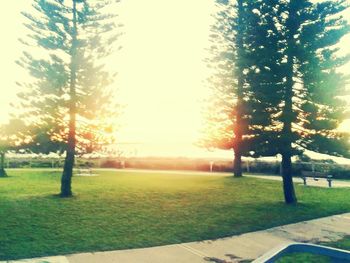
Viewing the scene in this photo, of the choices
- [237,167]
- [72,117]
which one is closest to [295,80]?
[72,117]

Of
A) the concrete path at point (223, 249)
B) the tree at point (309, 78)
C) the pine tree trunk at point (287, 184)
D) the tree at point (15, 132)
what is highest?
the tree at point (309, 78)

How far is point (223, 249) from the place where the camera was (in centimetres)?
795

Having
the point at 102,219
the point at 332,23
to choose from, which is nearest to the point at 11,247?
the point at 102,219

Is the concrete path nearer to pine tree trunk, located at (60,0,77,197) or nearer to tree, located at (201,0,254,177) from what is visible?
pine tree trunk, located at (60,0,77,197)

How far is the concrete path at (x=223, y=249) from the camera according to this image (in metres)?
7.11

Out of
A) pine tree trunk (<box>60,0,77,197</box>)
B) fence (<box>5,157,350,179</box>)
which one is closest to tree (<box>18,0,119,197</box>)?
pine tree trunk (<box>60,0,77,197</box>)

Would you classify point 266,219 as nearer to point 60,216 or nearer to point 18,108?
point 60,216

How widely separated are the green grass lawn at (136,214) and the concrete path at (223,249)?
1.36ft

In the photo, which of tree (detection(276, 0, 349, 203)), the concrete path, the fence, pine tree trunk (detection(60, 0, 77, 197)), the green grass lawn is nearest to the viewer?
the concrete path

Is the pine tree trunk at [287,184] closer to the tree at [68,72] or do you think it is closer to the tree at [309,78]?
the tree at [309,78]

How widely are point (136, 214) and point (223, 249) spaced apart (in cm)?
427

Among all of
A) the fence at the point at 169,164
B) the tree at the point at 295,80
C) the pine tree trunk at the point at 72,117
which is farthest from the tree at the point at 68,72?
the fence at the point at 169,164

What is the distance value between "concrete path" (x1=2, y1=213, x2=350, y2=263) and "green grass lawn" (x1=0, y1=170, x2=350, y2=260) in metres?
0.42

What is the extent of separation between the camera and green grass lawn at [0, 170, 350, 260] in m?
8.38
